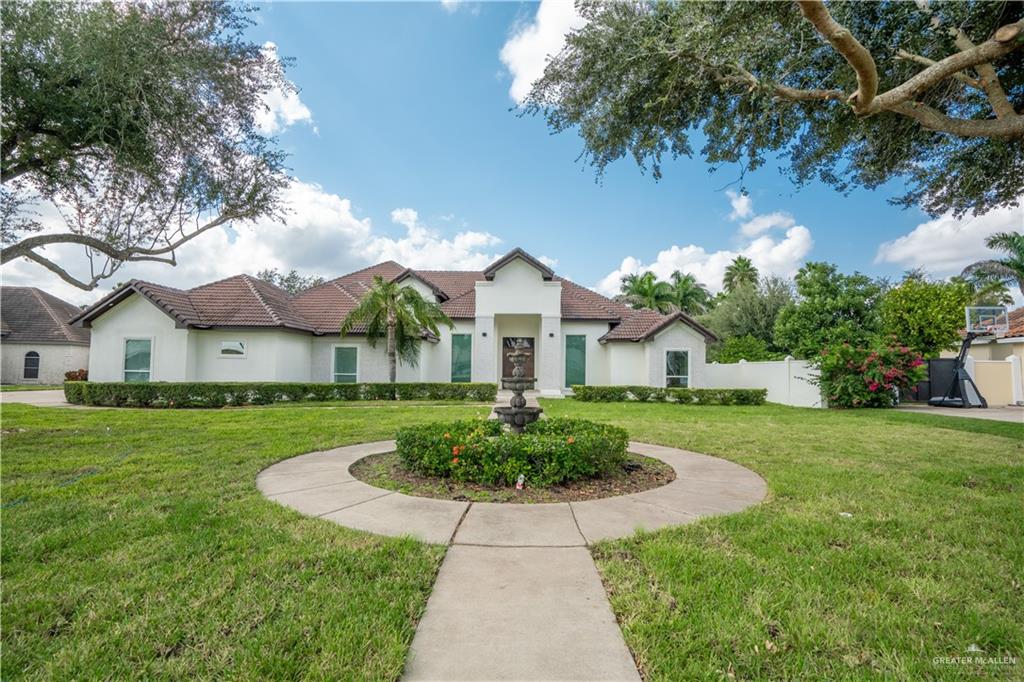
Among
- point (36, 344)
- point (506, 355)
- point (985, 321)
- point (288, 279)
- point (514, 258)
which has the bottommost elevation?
point (506, 355)

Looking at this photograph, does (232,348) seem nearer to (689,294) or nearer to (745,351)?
(745,351)

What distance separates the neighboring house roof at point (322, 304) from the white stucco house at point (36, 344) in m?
17.1

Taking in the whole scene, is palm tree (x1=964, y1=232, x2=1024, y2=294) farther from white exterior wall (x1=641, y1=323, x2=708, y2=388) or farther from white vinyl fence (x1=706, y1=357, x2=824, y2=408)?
white exterior wall (x1=641, y1=323, x2=708, y2=388)

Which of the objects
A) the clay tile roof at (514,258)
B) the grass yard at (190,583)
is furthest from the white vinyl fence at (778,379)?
the grass yard at (190,583)

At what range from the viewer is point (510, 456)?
5.16 metres

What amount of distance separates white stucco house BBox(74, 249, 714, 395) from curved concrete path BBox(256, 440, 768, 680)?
1353 centimetres

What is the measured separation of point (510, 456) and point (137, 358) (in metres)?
18.7

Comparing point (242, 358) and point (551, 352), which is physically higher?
point (551, 352)

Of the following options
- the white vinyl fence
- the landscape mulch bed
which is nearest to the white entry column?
the white vinyl fence

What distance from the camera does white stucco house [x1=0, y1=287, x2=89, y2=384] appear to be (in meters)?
27.5

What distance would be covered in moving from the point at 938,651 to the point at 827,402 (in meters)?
17.0

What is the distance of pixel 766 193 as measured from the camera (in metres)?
9.50

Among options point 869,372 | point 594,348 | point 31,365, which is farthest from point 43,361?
point 869,372

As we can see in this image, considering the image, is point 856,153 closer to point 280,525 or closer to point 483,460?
point 483,460
